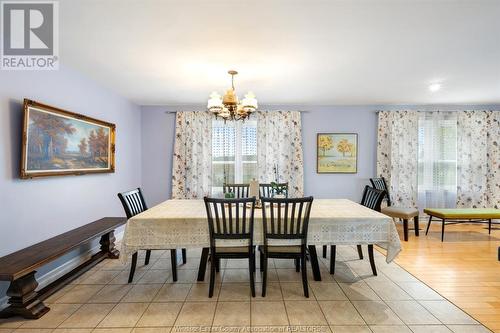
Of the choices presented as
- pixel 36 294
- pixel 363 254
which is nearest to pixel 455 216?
pixel 363 254

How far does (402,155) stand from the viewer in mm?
4996

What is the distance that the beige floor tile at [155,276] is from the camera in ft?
8.93

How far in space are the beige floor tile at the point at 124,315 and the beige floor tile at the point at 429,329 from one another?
6.87 ft

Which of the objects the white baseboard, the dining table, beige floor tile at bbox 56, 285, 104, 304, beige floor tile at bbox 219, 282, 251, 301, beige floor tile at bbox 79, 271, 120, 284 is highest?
the dining table

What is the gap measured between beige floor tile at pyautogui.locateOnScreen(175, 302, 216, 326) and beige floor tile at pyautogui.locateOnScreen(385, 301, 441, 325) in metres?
1.51

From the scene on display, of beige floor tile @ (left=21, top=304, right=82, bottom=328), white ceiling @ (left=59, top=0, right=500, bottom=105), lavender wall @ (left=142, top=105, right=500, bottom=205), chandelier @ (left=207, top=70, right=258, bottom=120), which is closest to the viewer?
white ceiling @ (left=59, top=0, right=500, bottom=105)

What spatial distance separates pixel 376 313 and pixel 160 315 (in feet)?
5.71

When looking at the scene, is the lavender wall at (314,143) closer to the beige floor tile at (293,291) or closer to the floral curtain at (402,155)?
the floral curtain at (402,155)

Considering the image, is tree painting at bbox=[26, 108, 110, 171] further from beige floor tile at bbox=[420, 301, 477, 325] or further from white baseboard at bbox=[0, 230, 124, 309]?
beige floor tile at bbox=[420, 301, 477, 325]

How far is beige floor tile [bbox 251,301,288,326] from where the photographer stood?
2.01 m

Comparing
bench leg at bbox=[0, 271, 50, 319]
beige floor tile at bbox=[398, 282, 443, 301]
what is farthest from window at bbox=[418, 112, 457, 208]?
bench leg at bbox=[0, 271, 50, 319]

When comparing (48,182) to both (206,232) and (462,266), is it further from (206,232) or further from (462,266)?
(462,266)

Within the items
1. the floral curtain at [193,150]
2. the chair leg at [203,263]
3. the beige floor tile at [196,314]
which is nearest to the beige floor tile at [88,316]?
the beige floor tile at [196,314]

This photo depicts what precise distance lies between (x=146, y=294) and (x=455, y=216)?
14.5 feet
